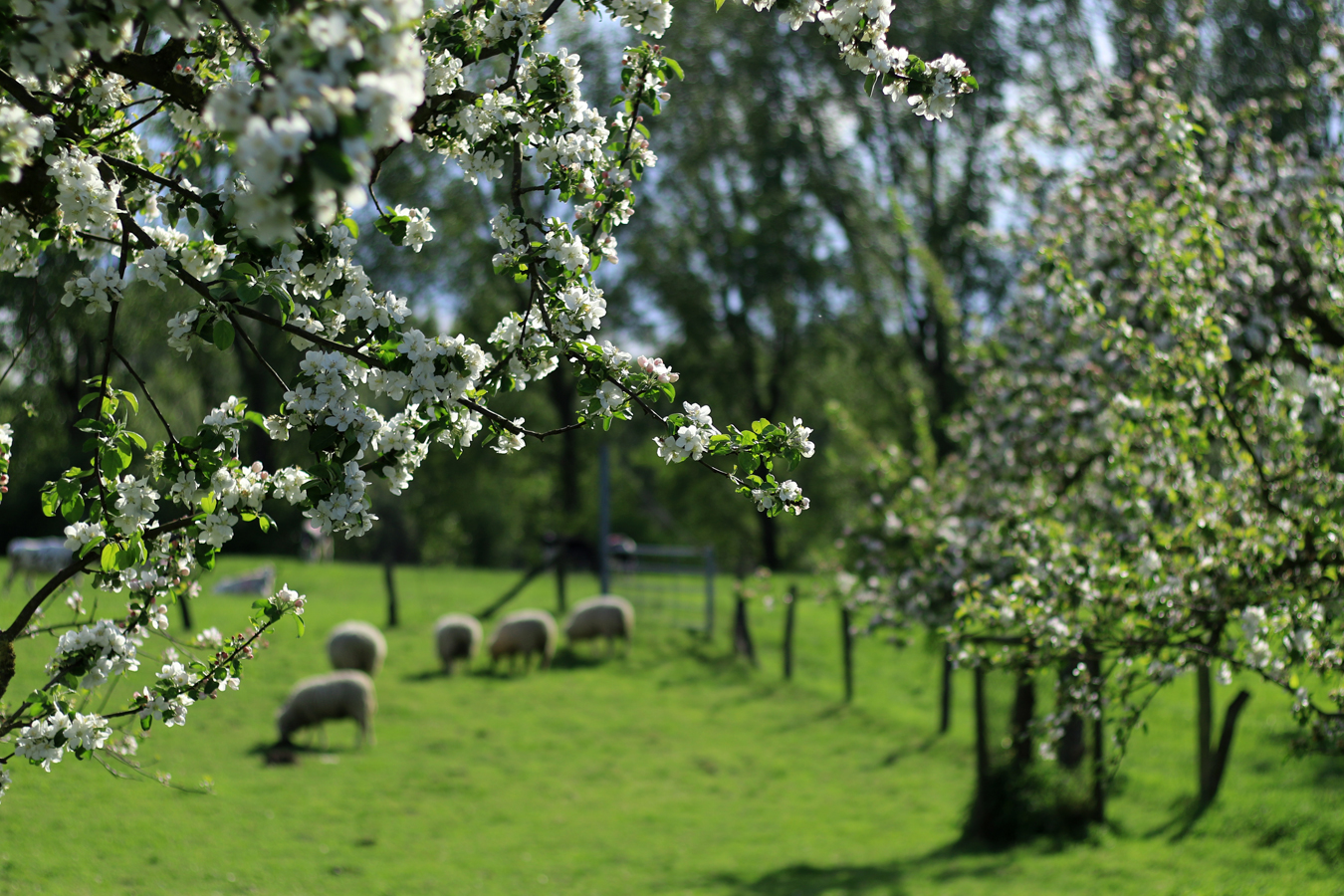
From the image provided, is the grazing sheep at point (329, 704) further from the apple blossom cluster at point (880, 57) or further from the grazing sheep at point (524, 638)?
the apple blossom cluster at point (880, 57)

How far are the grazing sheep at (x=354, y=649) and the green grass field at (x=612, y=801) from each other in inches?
21.7

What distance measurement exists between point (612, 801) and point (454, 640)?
5561mm

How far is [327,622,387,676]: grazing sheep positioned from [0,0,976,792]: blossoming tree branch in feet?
36.8

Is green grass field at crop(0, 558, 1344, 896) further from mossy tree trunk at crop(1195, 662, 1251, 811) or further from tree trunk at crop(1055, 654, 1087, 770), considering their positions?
tree trunk at crop(1055, 654, 1087, 770)

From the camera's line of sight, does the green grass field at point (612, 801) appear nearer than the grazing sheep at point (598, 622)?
Yes

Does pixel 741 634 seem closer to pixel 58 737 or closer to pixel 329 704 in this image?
pixel 329 704

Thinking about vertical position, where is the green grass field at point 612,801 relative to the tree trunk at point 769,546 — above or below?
below

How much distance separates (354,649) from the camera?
15.7m

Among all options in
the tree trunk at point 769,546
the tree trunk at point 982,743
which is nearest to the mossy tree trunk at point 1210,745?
the tree trunk at point 982,743

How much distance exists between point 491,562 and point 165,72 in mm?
54625

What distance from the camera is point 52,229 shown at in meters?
4.10

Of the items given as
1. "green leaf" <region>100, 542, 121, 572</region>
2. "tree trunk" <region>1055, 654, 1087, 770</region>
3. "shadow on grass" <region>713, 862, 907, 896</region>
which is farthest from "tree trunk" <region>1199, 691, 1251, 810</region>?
"green leaf" <region>100, 542, 121, 572</region>

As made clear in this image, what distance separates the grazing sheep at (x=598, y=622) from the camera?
19.4 meters

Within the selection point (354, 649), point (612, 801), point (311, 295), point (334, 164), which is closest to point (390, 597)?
point (354, 649)
